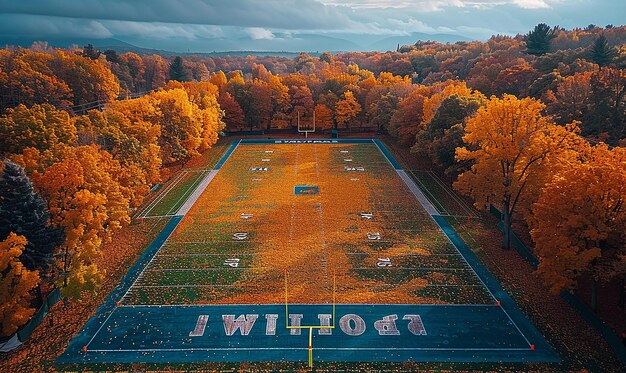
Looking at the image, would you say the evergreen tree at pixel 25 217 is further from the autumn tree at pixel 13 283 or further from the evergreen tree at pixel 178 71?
the evergreen tree at pixel 178 71

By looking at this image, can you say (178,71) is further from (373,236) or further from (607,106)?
(607,106)

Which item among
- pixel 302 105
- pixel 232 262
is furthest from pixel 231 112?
pixel 232 262

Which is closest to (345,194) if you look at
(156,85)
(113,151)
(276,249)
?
(276,249)

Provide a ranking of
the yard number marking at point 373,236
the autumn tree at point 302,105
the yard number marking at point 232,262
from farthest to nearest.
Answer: the autumn tree at point 302,105, the yard number marking at point 373,236, the yard number marking at point 232,262

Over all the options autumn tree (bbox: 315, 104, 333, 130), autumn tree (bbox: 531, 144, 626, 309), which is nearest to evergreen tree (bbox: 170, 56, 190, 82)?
autumn tree (bbox: 315, 104, 333, 130)

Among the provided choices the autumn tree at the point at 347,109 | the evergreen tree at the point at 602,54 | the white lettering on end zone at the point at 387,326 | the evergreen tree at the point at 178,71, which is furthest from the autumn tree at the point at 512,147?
the evergreen tree at the point at 178,71

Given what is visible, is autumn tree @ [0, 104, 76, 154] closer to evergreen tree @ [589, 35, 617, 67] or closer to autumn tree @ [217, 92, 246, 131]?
autumn tree @ [217, 92, 246, 131]
